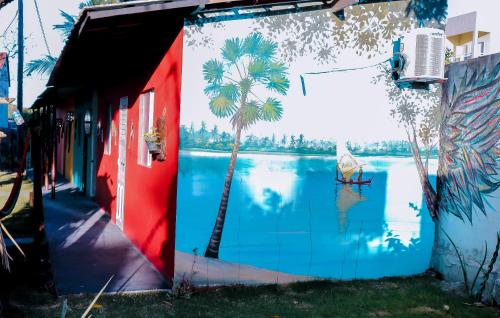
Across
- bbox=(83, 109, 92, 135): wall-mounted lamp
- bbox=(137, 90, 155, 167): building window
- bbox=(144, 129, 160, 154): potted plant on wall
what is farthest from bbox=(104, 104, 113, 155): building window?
bbox=(144, 129, 160, 154): potted plant on wall

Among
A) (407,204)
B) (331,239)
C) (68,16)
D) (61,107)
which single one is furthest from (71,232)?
(68,16)

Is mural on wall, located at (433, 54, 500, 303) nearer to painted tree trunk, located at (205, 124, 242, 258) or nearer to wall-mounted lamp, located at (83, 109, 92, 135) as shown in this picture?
painted tree trunk, located at (205, 124, 242, 258)

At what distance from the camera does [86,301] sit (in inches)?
203

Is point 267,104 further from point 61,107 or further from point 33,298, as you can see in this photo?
point 61,107

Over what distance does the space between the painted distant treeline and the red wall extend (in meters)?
0.21

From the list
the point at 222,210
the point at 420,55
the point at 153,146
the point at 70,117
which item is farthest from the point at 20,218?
the point at 420,55

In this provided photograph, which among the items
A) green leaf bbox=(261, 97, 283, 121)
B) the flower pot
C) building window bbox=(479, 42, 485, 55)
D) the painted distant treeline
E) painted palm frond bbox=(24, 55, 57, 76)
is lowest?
the flower pot

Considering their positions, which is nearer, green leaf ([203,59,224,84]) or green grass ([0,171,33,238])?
green leaf ([203,59,224,84])

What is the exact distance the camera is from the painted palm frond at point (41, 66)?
22.1m

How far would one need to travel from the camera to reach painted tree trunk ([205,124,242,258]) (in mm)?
5867

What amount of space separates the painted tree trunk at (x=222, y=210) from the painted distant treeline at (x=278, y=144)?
8 cm

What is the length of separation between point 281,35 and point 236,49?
1.88 feet

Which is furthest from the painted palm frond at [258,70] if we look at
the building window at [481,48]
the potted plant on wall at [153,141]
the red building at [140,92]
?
the building window at [481,48]

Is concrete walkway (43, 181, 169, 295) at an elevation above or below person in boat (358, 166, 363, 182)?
below
